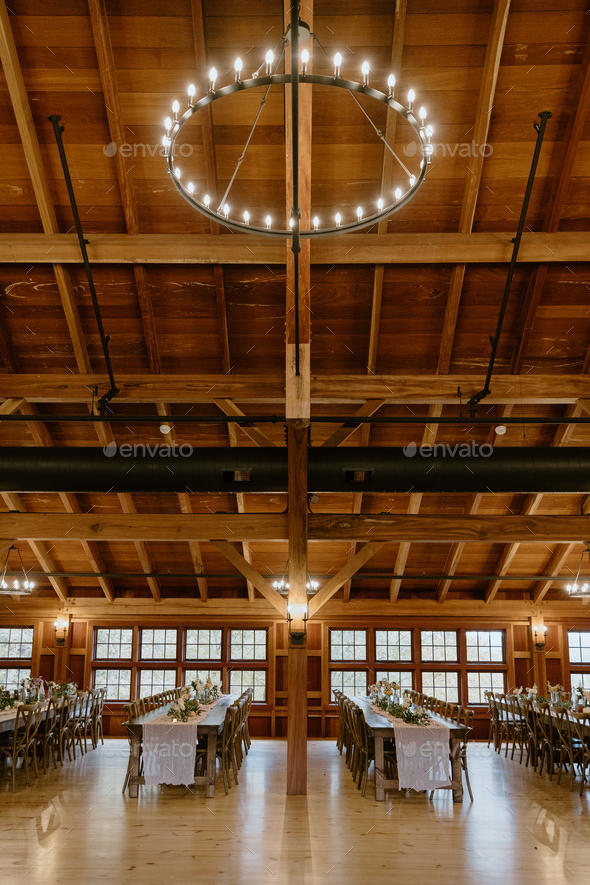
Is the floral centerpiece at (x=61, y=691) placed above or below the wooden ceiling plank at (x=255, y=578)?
below

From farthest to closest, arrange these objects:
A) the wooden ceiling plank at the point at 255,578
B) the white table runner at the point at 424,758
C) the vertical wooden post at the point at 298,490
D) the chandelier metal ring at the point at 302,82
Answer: the wooden ceiling plank at the point at 255,578, the white table runner at the point at 424,758, the vertical wooden post at the point at 298,490, the chandelier metal ring at the point at 302,82

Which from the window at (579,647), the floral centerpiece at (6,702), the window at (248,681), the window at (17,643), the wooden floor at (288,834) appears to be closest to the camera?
the wooden floor at (288,834)

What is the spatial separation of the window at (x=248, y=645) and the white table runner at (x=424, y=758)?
6328 mm

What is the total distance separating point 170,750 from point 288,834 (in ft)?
6.68

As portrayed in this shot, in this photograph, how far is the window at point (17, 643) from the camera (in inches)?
560

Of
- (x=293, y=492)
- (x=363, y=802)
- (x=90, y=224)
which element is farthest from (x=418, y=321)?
(x=363, y=802)

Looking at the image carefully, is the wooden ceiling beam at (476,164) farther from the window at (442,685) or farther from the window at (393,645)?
the window at (442,685)

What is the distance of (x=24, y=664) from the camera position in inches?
556

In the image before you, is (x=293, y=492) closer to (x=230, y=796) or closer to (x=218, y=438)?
(x=218, y=438)

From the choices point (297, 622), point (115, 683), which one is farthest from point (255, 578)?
point (115, 683)

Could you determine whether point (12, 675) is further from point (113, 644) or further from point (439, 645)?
point (439, 645)

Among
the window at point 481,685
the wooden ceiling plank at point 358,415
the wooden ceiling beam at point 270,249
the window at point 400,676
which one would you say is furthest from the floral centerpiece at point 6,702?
the window at point 481,685

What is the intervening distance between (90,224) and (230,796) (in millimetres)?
7314

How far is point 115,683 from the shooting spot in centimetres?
1396
